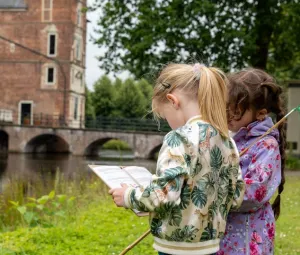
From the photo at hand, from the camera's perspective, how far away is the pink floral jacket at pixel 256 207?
2445 millimetres

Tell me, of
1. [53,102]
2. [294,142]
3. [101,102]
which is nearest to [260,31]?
[294,142]

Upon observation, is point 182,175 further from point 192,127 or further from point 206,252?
point 206,252

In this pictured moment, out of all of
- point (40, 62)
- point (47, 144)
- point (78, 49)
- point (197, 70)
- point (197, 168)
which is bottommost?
point (47, 144)

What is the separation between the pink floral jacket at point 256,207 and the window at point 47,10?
40.1 m

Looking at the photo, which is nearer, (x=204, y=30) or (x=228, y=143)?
(x=228, y=143)

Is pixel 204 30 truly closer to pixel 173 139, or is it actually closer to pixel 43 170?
pixel 43 170

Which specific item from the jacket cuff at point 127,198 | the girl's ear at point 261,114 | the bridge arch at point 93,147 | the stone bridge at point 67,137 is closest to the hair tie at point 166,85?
the jacket cuff at point 127,198

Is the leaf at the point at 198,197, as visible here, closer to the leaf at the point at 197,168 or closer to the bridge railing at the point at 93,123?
the leaf at the point at 197,168

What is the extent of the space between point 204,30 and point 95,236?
12.4 metres

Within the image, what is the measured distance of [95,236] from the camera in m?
5.16

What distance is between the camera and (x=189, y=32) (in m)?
17.1

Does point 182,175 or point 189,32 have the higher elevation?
point 189,32

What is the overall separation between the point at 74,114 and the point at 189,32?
24.9 metres

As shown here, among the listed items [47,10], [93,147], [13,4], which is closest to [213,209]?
[93,147]
